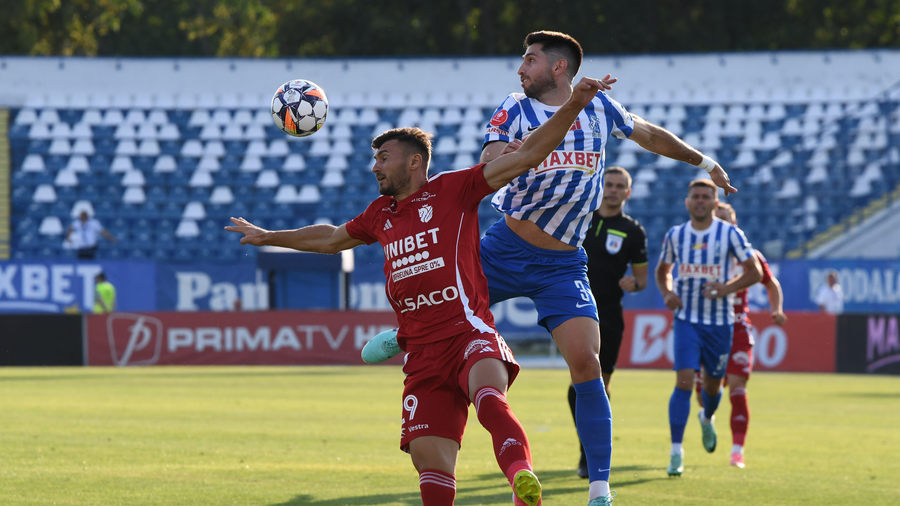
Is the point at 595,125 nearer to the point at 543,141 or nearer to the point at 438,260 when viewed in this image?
the point at 543,141

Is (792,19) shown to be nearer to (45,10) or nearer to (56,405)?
(45,10)

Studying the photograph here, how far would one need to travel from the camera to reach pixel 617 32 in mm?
45469

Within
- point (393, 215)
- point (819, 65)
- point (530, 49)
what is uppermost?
point (819, 65)

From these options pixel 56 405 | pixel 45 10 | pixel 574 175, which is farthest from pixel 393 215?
pixel 45 10

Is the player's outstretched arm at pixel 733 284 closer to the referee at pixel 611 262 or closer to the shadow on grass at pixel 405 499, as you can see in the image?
the referee at pixel 611 262

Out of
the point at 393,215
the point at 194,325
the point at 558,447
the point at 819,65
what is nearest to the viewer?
the point at 393,215

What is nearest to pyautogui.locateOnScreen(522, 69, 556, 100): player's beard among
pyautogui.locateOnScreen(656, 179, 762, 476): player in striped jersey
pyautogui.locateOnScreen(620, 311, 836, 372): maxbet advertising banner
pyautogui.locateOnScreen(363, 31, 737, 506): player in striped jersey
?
pyautogui.locateOnScreen(363, 31, 737, 506): player in striped jersey

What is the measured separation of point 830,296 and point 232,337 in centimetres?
1226

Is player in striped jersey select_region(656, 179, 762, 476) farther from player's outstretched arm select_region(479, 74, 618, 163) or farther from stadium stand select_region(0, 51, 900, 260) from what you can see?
stadium stand select_region(0, 51, 900, 260)

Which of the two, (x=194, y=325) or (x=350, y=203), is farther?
(x=350, y=203)

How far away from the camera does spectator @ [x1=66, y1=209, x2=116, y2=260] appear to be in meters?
28.0

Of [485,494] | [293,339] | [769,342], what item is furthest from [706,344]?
[293,339]

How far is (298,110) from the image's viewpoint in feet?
25.5

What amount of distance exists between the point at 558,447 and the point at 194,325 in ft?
47.2
